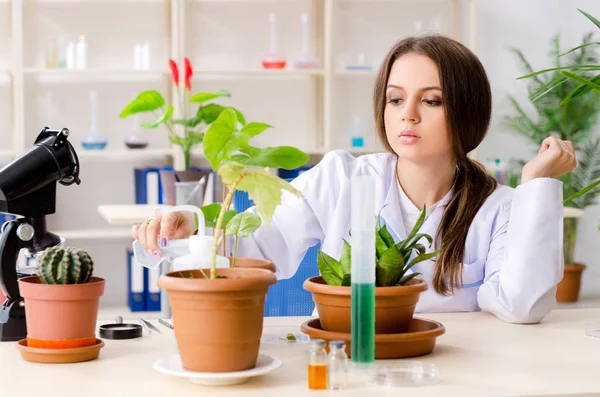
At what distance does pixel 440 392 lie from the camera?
1068 mm

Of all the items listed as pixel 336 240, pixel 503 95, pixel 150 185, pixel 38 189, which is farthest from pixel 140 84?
pixel 38 189

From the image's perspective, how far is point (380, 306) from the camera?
4.10 ft

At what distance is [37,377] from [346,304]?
0.43 m

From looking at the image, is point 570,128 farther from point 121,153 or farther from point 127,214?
point 127,214


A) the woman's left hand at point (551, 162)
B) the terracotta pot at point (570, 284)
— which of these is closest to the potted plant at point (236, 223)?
the woman's left hand at point (551, 162)

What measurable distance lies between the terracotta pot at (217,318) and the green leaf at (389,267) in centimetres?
22

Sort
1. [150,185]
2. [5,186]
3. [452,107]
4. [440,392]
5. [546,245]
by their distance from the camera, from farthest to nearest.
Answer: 1. [150,185]
2. [452,107]
3. [546,245]
4. [5,186]
5. [440,392]

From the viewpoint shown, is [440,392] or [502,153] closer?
[440,392]

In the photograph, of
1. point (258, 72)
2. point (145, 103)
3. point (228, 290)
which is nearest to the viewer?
point (228, 290)

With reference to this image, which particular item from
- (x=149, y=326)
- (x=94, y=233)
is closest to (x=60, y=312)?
(x=149, y=326)

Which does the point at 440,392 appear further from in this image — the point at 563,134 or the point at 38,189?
the point at 563,134

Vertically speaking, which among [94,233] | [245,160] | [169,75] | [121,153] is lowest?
[94,233]

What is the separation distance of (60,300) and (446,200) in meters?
0.93

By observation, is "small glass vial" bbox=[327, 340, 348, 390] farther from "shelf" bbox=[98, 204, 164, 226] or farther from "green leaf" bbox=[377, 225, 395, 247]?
"shelf" bbox=[98, 204, 164, 226]
